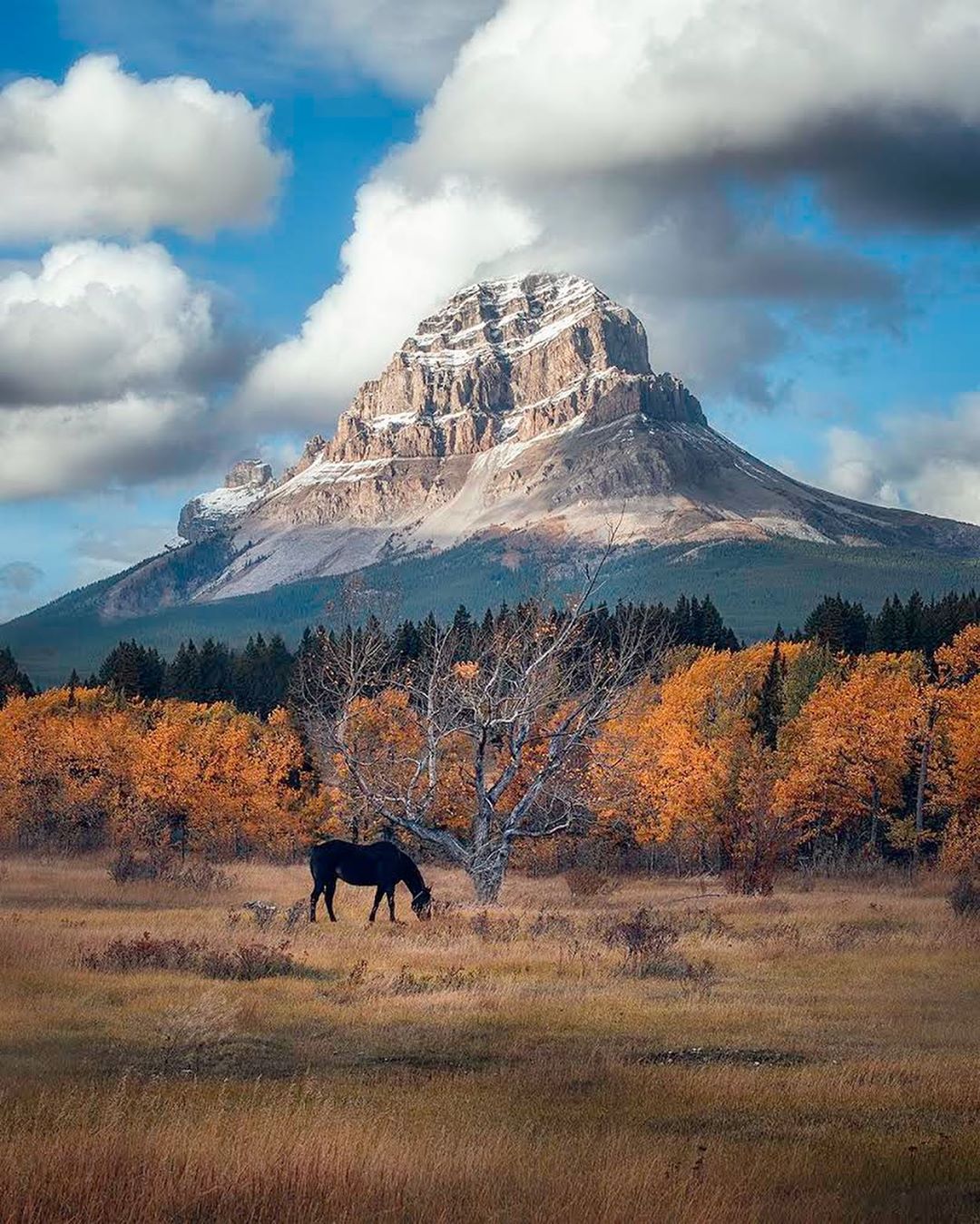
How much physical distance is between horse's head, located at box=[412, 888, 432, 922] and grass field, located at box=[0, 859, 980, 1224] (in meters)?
2.18

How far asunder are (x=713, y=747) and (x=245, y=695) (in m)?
70.9

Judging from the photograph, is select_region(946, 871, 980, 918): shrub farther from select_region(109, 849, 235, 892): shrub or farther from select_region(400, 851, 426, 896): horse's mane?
select_region(109, 849, 235, 892): shrub

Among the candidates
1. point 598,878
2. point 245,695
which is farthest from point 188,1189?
point 245,695

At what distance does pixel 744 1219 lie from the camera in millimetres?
9047

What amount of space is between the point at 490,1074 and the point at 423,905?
65.7 feet

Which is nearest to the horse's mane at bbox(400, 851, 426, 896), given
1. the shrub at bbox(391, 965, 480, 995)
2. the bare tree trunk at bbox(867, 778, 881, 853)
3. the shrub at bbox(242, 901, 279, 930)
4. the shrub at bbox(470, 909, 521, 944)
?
the shrub at bbox(470, 909, 521, 944)

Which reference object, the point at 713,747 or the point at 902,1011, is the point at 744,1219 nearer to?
the point at 902,1011

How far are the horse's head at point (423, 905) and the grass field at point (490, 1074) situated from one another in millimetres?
2183

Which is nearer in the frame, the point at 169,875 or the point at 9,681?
the point at 169,875

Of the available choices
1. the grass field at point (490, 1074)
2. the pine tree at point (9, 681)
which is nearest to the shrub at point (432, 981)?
the grass field at point (490, 1074)

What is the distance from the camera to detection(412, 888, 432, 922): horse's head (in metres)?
34.1

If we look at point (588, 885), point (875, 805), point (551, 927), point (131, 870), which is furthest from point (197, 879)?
point (875, 805)

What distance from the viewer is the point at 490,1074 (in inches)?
595

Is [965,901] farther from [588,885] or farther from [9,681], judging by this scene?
[9,681]
